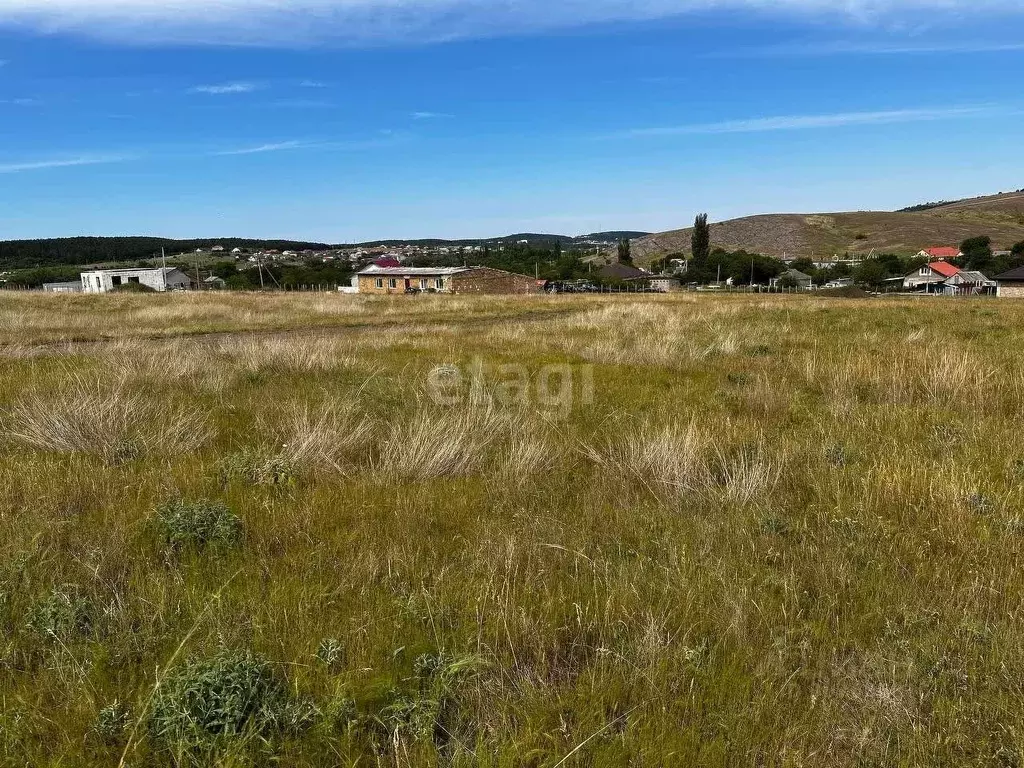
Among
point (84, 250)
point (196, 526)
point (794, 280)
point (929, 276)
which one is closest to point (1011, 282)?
point (929, 276)

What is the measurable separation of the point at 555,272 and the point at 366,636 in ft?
321

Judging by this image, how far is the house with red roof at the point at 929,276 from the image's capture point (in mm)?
82938

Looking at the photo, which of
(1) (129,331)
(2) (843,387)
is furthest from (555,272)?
(2) (843,387)

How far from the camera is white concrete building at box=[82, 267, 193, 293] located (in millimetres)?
76938

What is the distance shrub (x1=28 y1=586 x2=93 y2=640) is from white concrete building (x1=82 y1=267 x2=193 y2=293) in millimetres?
85325

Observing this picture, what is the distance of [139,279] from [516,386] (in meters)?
92.7

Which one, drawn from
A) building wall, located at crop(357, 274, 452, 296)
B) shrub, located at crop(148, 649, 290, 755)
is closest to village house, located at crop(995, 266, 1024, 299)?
building wall, located at crop(357, 274, 452, 296)

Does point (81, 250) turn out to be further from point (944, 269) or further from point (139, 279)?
point (944, 269)

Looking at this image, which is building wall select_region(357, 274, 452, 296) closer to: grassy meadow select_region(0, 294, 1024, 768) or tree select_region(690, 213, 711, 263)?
tree select_region(690, 213, 711, 263)

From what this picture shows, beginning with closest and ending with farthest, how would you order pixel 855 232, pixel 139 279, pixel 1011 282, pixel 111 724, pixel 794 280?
pixel 111 724
pixel 1011 282
pixel 139 279
pixel 794 280
pixel 855 232

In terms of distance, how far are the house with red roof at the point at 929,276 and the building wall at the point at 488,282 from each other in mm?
54193

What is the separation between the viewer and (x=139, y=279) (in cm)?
8331

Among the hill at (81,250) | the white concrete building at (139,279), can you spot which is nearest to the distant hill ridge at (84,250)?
the hill at (81,250)

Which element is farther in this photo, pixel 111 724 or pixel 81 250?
pixel 81 250
